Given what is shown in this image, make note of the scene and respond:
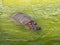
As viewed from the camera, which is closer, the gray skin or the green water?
the green water

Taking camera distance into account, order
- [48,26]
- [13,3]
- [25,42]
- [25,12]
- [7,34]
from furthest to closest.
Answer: [13,3]
[25,12]
[48,26]
[7,34]
[25,42]

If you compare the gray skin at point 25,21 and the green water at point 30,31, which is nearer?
the green water at point 30,31

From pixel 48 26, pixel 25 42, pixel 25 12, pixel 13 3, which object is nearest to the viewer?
pixel 25 42

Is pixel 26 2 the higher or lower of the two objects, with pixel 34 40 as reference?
higher

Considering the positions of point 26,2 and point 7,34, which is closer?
point 7,34

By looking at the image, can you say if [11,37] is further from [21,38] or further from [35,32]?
[35,32]

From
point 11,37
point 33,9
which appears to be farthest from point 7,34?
point 33,9

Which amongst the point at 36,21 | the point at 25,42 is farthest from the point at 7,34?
the point at 36,21
